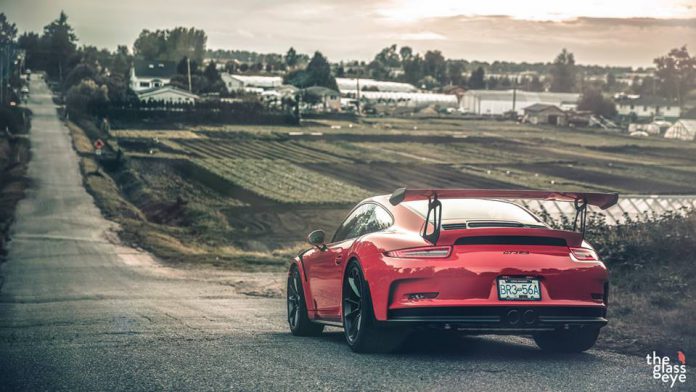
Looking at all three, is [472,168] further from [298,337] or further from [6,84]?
[298,337]

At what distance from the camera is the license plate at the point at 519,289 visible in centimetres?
764

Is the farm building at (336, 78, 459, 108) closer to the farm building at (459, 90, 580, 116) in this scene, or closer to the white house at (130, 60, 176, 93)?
the farm building at (459, 90, 580, 116)

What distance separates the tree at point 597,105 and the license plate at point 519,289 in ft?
464

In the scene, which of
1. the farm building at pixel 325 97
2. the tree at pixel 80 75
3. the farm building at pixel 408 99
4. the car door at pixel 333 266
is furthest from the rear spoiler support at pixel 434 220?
the farm building at pixel 408 99

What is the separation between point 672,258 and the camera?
553 inches

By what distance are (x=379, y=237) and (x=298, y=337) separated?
2306mm

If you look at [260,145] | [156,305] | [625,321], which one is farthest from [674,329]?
[260,145]

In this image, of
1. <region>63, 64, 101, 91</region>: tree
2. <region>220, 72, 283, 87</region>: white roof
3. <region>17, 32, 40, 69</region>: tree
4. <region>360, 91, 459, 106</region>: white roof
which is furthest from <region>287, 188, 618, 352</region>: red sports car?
<region>17, 32, 40, 69</region>: tree

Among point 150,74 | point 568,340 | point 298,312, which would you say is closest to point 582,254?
point 568,340

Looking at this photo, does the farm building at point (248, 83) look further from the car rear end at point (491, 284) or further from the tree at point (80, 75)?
the car rear end at point (491, 284)

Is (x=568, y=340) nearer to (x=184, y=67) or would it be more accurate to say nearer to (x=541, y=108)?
(x=541, y=108)

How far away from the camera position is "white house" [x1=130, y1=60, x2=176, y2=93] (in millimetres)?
150625

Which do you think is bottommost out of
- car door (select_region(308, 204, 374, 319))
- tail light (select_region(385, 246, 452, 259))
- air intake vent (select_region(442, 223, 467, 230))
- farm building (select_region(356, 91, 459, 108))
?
farm building (select_region(356, 91, 459, 108))

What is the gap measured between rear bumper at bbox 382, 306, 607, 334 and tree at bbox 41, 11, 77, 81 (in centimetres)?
16315
